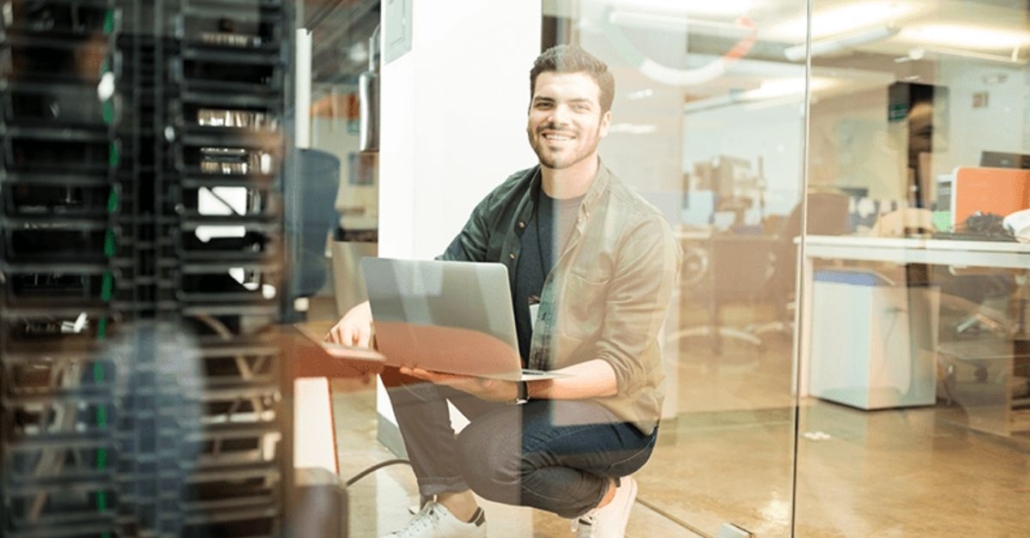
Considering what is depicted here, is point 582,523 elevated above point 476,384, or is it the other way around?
point 476,384

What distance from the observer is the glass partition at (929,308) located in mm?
2168

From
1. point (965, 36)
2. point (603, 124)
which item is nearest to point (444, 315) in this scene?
point (603, 124)

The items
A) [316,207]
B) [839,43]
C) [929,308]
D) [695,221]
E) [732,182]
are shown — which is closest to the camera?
[316,207]

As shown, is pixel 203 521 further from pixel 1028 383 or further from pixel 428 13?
pixel 1028 383

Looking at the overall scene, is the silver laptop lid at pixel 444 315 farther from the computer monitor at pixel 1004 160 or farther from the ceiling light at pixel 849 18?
the ceiling light at pixel 849 18

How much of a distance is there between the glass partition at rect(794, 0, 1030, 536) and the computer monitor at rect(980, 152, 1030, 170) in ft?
0.03

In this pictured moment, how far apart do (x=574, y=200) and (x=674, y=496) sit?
0.93 m

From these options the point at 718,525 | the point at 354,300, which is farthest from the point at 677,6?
the point at 354,300

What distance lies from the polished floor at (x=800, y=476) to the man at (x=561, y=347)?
0.06m

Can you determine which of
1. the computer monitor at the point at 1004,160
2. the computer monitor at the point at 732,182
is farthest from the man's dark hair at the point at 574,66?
the computer monitor at the point at 732,182

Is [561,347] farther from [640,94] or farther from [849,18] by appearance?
[849,18]

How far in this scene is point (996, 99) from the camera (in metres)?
4.19

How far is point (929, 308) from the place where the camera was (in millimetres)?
3326

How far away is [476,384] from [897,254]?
2643 millimetres
